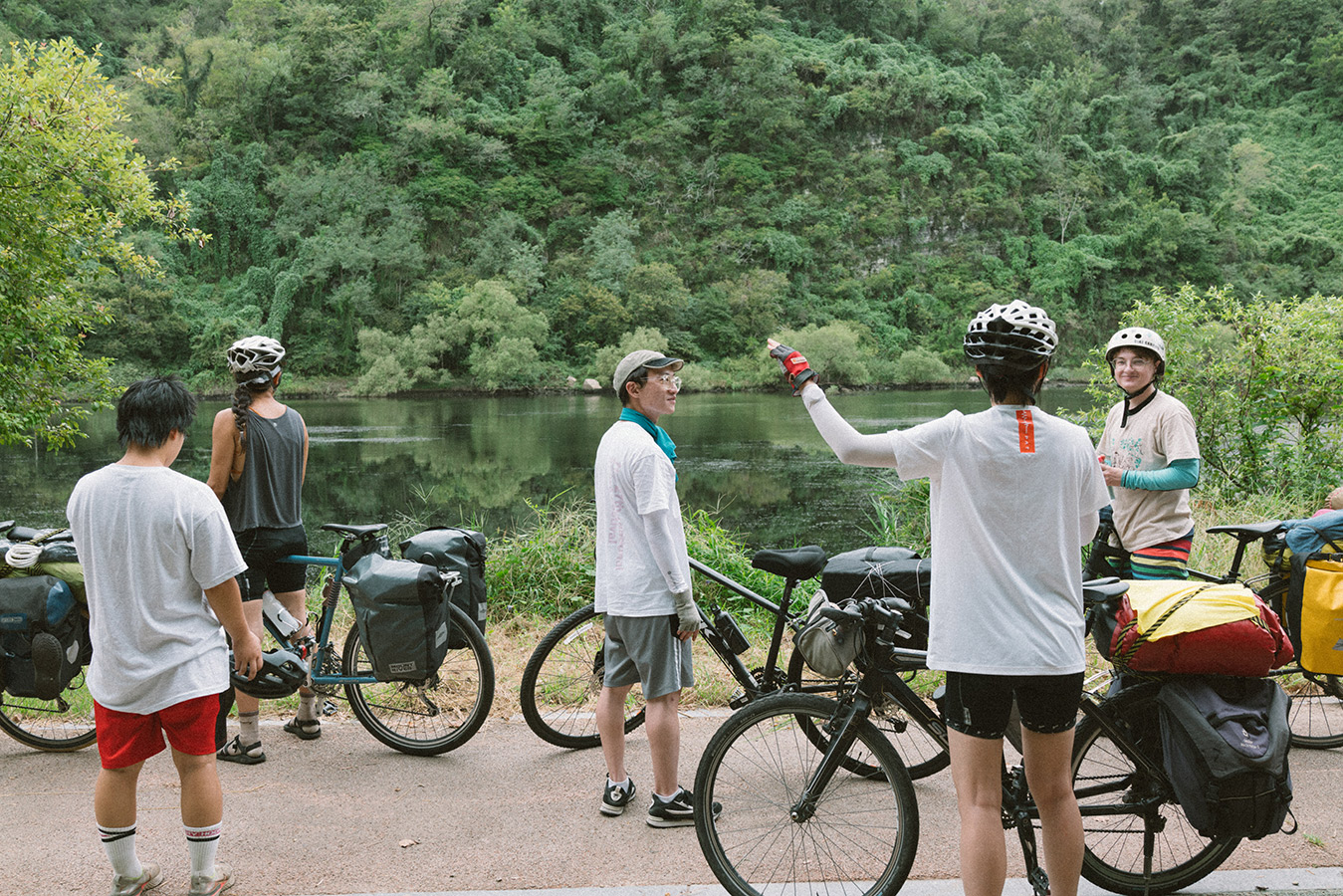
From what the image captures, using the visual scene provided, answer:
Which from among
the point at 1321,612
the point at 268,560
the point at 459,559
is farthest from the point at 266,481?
the point at 1321,612

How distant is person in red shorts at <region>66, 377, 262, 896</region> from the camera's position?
8.21ft

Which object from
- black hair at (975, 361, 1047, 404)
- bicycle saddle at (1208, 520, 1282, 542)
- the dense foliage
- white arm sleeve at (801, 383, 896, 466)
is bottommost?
bicycle saddle at (1208, 520, 1282, 542)

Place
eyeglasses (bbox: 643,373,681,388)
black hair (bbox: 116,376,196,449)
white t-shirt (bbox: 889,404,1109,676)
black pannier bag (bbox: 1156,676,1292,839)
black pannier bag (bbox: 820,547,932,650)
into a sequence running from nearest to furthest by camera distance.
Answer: white t-shirt (bbox: 889,404,1109,676) < black pannier bag (bbox: 1156,676,1292,839) < black hair (bbox: 116,376,196,449) < eyeglasses (bbox: 643,373,681,388) < black pannier bag (bbox: 820,547,932,650)

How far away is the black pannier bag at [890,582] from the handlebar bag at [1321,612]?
4.48ft

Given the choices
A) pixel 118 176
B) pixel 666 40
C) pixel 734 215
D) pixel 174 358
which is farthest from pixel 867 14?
pixel 118 176

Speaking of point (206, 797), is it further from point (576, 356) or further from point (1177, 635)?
point (576, 356)

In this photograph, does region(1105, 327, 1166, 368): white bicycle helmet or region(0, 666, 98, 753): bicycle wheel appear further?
region(1105, 327, 1166, 368): white bicycle helmet

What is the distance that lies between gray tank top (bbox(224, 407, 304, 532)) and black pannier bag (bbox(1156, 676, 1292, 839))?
337cm

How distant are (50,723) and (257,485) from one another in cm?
150

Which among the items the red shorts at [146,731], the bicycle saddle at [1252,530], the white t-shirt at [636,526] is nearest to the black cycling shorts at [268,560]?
the red shorts at [146,731]

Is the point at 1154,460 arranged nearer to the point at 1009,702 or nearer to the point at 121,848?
the point at 1009,702

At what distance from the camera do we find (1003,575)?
83.1 inches

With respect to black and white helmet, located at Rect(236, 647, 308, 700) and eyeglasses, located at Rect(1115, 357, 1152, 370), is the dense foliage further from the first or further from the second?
eyeglasses, located at Rect(1115, 357, 1152, 370)

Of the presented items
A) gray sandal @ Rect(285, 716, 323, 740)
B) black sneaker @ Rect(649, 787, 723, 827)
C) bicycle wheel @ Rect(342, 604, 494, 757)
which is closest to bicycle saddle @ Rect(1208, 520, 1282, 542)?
black sneaker @ Rect(649, 787, 723, 827)
